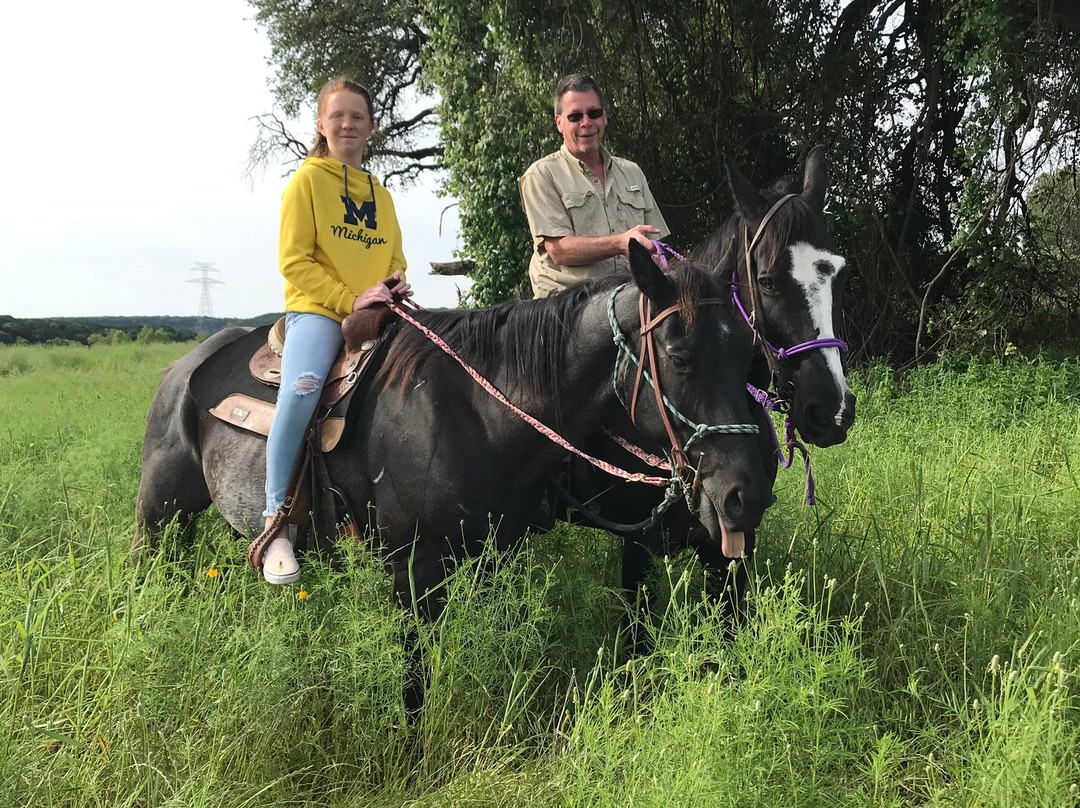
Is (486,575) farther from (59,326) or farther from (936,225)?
(59,326)

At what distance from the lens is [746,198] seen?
10.4ft

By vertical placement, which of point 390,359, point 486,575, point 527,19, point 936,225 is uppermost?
point 527,19

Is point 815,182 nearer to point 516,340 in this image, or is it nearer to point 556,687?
point 516,340

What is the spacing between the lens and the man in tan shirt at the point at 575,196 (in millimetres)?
3482

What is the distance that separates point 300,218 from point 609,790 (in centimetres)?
237

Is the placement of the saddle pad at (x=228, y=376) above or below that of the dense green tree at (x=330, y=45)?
below

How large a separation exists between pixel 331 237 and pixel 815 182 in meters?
2.21

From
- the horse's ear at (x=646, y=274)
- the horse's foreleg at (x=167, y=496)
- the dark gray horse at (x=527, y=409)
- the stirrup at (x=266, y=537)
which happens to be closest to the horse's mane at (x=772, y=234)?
the dark gray horse at (x=527, y=409)

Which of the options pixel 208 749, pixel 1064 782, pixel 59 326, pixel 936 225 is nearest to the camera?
pixel 1064 782

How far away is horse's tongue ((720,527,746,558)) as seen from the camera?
7.16ft

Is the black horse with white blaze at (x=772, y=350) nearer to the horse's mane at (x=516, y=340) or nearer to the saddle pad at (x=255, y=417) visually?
the horse's mane at (x=516, y=340)

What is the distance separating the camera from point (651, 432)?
2.42 m

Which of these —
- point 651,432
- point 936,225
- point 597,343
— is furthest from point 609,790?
point 936,225

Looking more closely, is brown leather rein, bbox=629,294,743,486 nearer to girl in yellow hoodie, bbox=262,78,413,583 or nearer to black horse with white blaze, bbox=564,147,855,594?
black horse with white blaze, bbox=564,147,855,594
